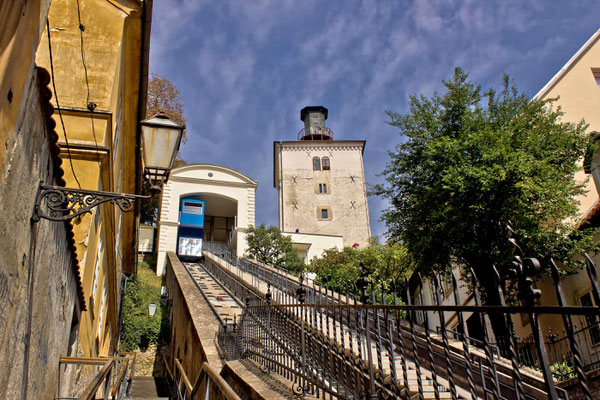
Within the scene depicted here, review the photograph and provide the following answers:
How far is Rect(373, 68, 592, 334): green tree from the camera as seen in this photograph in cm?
1164

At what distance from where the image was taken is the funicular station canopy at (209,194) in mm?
32250

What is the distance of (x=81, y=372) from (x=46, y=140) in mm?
5570

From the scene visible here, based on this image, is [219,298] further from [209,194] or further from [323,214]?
[323,214]

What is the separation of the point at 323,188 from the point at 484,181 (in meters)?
35.5

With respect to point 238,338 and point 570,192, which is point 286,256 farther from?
point 238,338

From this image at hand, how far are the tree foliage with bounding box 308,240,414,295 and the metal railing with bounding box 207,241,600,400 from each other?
1442cm

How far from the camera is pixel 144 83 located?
975 cm

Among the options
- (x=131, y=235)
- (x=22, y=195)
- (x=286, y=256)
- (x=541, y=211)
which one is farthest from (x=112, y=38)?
(x=286, y=256)

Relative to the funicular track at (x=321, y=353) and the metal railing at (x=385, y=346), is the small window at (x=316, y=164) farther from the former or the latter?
the funicular track at (x=321, y=353)

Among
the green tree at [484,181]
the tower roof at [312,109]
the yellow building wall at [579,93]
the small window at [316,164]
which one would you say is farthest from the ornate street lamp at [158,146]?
the tower roof at [312,109]

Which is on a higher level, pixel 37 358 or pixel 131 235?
pixel 131 235

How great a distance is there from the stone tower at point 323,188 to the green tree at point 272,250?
13038mm

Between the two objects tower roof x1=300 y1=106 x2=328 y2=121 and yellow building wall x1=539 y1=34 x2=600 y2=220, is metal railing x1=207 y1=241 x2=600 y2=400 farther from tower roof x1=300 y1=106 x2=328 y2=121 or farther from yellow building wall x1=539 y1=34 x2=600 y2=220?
tower roof x1=300 y1=106 x2=328 y2=121

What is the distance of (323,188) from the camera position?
154 ft
